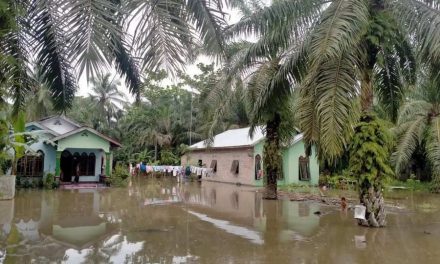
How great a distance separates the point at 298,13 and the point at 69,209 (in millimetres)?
10216

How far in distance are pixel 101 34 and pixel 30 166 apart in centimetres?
2106

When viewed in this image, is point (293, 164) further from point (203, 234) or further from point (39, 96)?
point (39, 96)

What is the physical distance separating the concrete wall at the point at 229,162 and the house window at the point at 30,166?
1170 cm

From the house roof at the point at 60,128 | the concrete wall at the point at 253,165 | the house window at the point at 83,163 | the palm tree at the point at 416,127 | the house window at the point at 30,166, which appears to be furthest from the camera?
the concrete wall at the point at 253,165

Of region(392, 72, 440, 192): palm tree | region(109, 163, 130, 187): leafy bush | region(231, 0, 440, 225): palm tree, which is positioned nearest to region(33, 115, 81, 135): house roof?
region(109, 163, 130, 187): leafy bush

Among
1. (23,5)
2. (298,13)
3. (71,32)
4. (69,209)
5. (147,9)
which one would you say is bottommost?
(69,209)

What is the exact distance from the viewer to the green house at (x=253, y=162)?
83.5 ft

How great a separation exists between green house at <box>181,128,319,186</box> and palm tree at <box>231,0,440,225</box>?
481 inches

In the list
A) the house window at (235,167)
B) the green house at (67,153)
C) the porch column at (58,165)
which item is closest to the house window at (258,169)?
the house window at (235,167)

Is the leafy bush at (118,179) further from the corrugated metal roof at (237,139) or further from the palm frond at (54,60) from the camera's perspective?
the palm frond at (54,60)

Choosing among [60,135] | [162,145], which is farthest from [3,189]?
[162,145]

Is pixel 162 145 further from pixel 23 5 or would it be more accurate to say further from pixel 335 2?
pixel 23 5

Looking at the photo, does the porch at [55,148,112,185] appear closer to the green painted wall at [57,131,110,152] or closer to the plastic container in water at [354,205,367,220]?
the green painted wall at [57,131,110,152]

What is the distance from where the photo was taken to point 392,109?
42.0 feet
